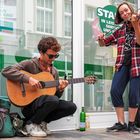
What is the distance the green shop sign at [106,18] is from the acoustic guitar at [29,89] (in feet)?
4.84

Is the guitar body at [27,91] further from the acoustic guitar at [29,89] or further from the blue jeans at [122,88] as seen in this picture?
the blue jeans at [122,88]

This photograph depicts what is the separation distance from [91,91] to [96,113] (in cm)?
30

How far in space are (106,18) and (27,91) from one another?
1.93 meters

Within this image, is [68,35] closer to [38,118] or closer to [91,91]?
[91,91]

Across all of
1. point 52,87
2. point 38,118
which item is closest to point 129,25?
point 52,87

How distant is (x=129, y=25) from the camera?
466 cm

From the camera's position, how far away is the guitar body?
3.99 metres

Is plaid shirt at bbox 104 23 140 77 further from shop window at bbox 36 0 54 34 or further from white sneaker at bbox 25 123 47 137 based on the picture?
white sneaker at bbox 25 123 47 137

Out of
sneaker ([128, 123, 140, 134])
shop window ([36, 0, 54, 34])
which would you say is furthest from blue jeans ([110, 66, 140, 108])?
shop window ([36, 0, 54, 34])

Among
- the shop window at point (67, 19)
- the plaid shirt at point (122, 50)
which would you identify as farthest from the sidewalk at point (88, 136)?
the shop window at point (67, 19)

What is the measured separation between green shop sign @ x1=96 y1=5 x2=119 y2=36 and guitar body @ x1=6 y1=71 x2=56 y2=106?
158cm

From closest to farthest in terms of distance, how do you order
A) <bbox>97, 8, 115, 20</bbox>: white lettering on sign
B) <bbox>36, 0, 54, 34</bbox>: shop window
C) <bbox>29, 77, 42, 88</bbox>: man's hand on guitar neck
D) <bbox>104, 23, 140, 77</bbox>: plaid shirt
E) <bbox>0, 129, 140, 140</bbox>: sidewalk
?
<bbox>29, 77, 42, 88</bbox>: man's hand on guitar neck → <bbox>0, 129, 140, 140</bbox>: sidewalk → <bbox>104, 23, 140, 77</bbox>: plaid shirt → <bbox>36, 0, 54, 34</bbox>: shop window → <bbox>97, 8, 115, 20</bbox>: white lettering on sign

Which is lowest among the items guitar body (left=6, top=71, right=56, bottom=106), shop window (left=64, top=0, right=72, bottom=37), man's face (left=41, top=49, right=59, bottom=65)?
guitar body (left=6, top=71, right=56, bottom=106)

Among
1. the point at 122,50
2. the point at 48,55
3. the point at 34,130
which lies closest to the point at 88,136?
the point at 34,130
